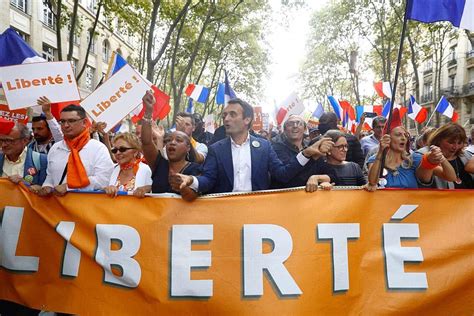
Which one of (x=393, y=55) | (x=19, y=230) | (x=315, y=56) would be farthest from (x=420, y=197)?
(x=315, y=56)

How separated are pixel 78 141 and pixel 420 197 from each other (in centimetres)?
280

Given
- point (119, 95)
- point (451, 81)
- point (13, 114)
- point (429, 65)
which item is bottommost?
point (13, 114)

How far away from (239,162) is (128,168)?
38.4 inches

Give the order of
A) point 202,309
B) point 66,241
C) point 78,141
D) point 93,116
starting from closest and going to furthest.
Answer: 1. point 202,309
2. point 66,241
3. point 78,141
4. point 93,116

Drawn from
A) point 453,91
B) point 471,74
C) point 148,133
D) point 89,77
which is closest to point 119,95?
point 148,133

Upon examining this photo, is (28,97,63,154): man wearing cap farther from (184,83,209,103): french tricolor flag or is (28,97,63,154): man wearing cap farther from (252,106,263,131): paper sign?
(184,83,209,103): french tricolor flag

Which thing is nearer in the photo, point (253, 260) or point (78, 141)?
point (253, 260)

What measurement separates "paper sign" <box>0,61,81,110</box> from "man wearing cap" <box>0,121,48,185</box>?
821mm

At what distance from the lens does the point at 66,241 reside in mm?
3555

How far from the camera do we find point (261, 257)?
330cm

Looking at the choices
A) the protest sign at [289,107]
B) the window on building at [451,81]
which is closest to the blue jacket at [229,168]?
the protest sign at [289,107]

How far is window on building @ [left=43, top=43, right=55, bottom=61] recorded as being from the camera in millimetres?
27500

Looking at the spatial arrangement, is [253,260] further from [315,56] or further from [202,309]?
[315,56]

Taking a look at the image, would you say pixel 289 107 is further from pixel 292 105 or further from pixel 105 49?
pixel 105 49
